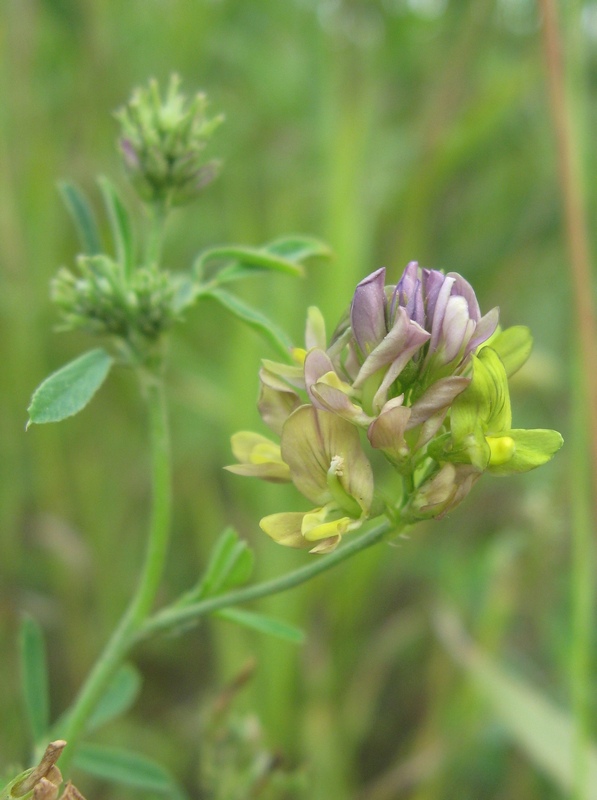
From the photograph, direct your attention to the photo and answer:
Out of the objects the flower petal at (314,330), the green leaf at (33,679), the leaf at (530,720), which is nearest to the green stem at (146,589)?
the green leaf at (33,679)

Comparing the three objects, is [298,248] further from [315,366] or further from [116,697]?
[116,697]

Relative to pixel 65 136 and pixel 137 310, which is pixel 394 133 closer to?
pixel 65 136

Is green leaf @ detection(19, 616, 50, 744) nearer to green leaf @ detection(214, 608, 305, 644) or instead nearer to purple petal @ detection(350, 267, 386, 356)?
green leaf @ detection(214, 608, 305, 644)

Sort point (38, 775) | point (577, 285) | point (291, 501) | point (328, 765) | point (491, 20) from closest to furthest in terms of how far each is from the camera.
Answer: point (38, 775), point (577, 285), point (328, 765), point (291, 501), point (491, 20)

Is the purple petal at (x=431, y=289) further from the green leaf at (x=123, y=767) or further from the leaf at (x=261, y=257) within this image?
the green leaf at (x=123, y=767)

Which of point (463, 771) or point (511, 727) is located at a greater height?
point (511, 727)

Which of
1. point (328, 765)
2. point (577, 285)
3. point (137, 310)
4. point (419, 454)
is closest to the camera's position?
point (419, 454)

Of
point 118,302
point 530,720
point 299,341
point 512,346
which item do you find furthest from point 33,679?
point 299,341

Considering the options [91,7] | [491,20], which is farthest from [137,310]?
[491,20]
